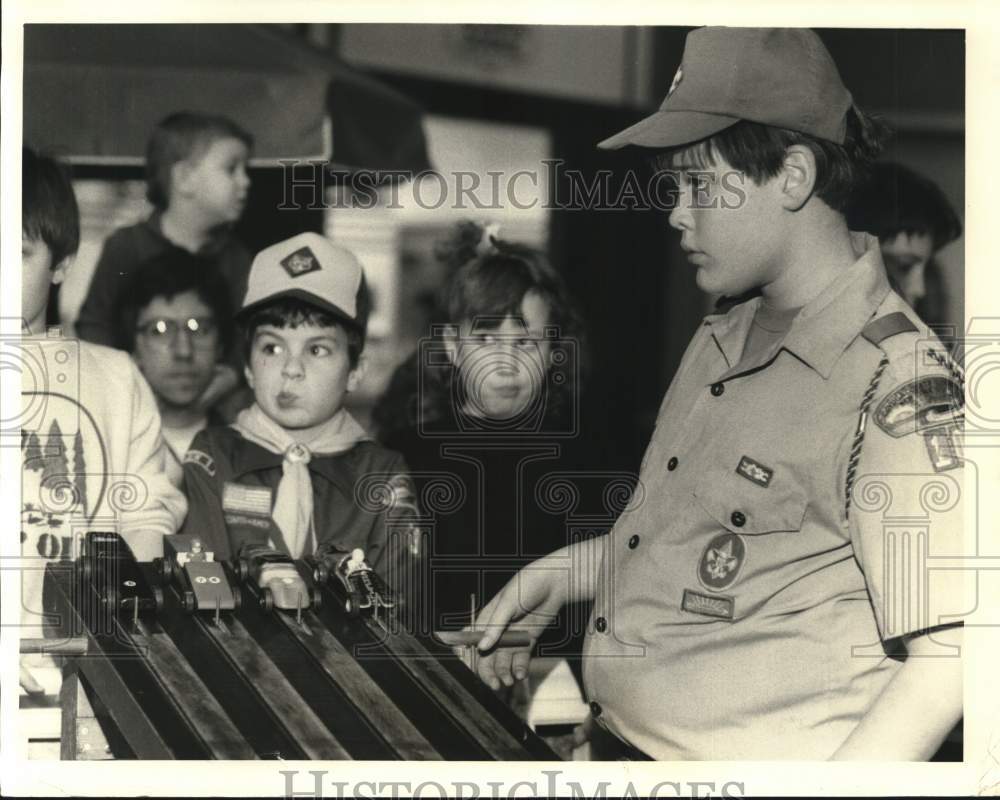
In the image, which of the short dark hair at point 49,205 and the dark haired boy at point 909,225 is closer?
the dark haired boy at point 909,225

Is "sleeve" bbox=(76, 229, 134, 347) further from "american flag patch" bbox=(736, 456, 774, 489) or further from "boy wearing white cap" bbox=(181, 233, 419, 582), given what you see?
"american flag patch" bbox=(736, 456, 774, 489)

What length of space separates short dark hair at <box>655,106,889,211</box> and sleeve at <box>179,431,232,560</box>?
144cm

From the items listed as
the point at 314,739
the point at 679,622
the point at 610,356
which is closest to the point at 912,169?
the point at 610,356

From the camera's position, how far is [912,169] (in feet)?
11.7

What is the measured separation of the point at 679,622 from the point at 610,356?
70 cm

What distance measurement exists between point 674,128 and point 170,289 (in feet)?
4.46

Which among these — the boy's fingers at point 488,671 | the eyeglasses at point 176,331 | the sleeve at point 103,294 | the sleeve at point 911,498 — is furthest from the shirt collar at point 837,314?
the sleeve at point 103,294

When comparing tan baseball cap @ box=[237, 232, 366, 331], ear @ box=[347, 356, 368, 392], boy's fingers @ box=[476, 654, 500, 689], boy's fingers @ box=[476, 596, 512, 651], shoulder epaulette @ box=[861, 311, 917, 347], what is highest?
tan baseball cap @ box=[237, 232, 366, 331]

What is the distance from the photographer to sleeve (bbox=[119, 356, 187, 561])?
3621mm

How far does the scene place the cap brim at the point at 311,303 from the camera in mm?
3596

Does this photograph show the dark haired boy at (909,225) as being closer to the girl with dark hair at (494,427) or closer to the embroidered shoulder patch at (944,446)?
the embroidered shoulder patch at (944,446)

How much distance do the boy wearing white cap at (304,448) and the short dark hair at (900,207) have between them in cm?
128

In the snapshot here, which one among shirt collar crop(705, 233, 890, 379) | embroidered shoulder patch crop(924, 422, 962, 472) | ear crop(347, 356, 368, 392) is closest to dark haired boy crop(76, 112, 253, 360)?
ear crop(347, 356, 368, 392)

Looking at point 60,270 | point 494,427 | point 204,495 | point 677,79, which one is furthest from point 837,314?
point 60,270
